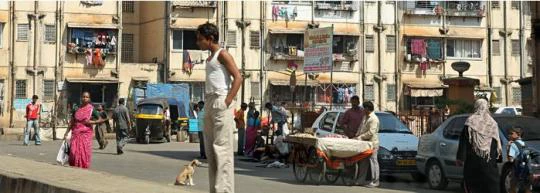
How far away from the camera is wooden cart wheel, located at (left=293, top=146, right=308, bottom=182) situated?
1528 cm

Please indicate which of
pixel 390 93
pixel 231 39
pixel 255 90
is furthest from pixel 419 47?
pixel 231 39

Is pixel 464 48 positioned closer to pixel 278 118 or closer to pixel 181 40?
pixel 181 40

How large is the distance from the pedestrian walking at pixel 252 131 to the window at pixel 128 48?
2545cm

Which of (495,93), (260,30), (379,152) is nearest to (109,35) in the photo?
(260,30)

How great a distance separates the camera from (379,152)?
15.9 meters

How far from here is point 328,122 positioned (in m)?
18.0

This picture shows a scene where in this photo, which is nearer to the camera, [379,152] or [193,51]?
[379,152]

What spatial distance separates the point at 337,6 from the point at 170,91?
37.6 feet

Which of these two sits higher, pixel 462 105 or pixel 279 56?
pixel 279 56

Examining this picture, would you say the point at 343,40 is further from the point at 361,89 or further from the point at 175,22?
the point at 175,22

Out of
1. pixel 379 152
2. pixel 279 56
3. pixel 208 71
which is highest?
pixel 279 56

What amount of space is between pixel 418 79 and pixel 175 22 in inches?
592

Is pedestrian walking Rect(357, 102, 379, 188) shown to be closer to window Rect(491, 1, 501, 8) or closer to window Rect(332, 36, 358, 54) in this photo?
window Rect(332, 36, 358, 54)

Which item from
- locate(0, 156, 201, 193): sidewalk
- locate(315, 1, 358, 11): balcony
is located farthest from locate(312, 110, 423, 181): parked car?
locate(315, 1, 358, 11): balcony
